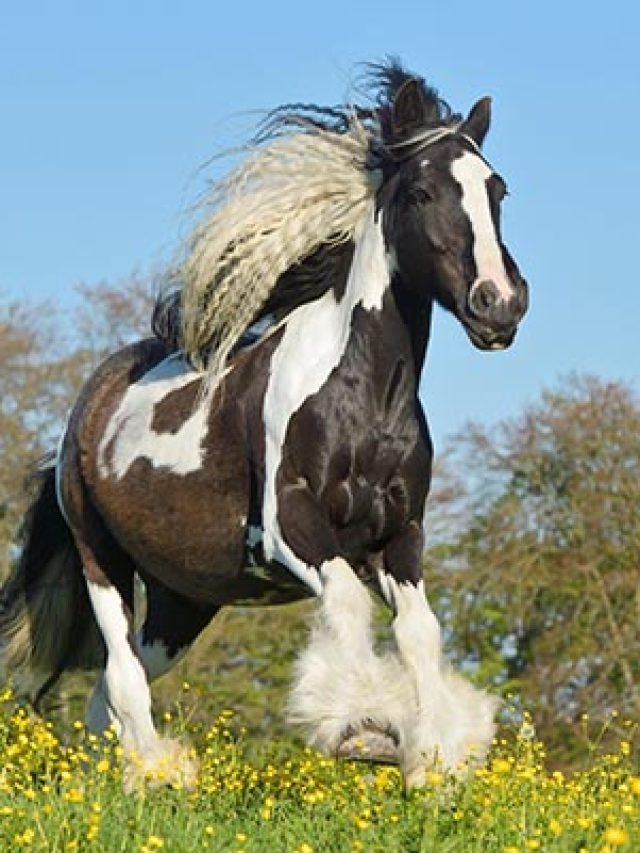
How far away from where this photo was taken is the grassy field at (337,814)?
538 centimetres

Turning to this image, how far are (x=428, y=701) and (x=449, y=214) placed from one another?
1933 mm

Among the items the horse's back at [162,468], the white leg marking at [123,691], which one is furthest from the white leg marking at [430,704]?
the white leg marking at [123,691]

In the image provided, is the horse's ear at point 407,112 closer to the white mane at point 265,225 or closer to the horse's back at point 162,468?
the white mane at point 265,225

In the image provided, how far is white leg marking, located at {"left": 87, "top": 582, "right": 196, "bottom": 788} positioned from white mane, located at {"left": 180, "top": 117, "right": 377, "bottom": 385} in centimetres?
147

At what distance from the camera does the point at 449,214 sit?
7625 millimetres

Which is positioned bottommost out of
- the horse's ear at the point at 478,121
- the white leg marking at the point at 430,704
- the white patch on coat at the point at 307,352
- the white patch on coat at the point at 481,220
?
the white leg marking at the point at 430,704

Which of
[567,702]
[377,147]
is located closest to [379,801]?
Result: [377,147]

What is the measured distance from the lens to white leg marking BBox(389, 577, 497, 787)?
706 centimetres

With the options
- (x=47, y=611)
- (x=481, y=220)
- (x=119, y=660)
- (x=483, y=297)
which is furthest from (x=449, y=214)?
(x=47, y=611)

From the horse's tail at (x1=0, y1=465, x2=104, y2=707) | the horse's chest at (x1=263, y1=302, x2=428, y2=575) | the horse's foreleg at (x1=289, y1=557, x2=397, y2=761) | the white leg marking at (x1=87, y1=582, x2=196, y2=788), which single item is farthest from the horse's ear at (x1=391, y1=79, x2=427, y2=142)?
the horse's tail at (x1=0, y1=465, x2=104, y2=707)

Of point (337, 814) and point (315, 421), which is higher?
point (315, 421)

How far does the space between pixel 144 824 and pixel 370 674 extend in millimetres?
1605

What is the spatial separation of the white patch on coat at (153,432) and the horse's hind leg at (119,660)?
1.94ft

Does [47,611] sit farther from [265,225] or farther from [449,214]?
[449,214]
